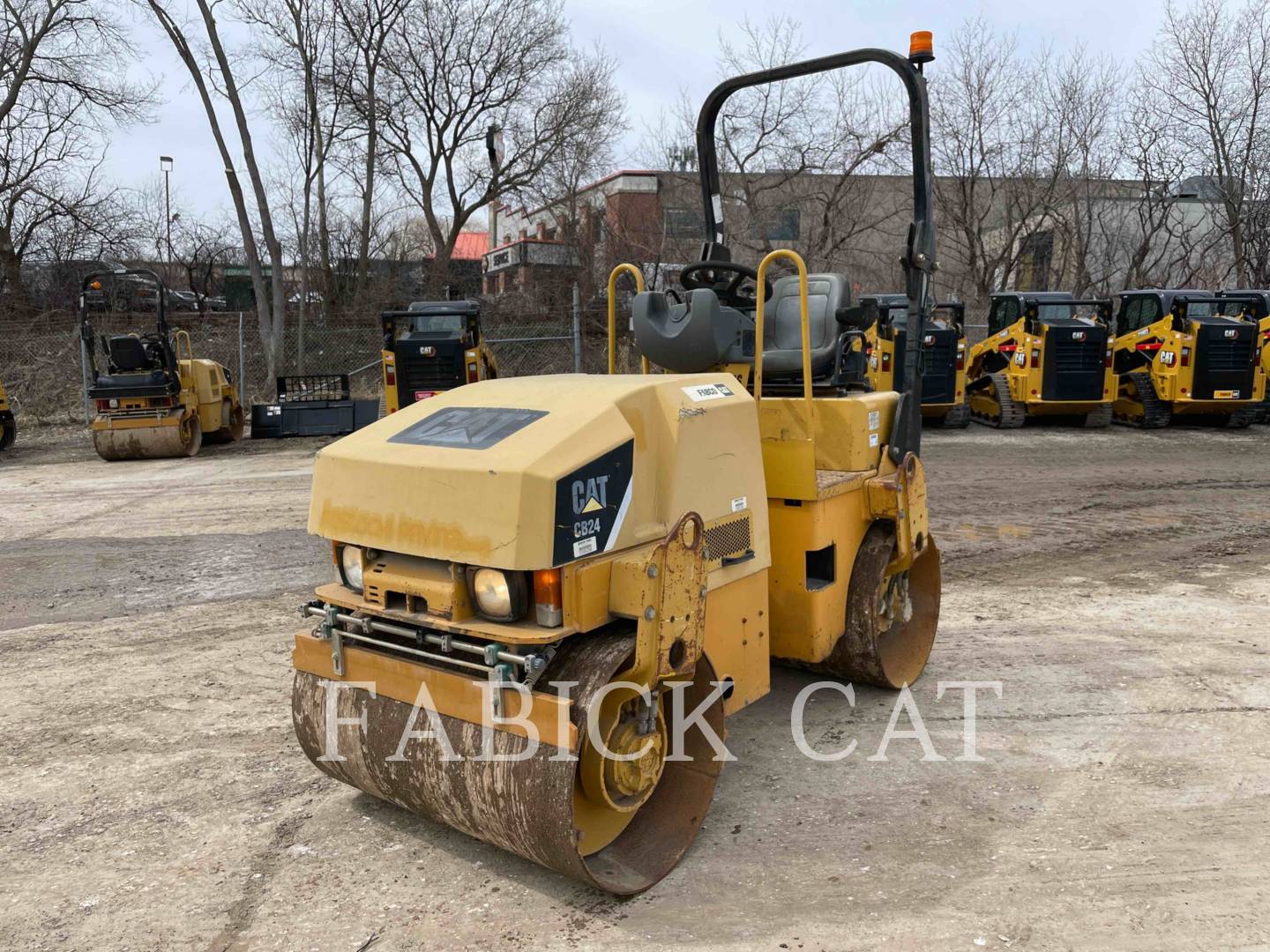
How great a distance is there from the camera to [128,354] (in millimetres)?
13875

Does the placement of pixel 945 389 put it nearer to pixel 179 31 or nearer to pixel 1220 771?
pixel 1220 771

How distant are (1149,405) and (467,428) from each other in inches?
607

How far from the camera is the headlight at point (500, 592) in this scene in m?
3.06

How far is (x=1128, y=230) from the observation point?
1064 inches

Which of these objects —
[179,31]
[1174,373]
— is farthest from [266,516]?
[179,31]

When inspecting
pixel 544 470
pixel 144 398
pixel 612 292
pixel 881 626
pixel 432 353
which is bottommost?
pixel 881 626

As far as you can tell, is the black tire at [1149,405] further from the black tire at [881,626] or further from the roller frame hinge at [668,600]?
the roller frame hinge at [668,600]

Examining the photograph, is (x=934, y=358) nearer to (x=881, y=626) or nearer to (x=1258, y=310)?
(x=1258, y=310)

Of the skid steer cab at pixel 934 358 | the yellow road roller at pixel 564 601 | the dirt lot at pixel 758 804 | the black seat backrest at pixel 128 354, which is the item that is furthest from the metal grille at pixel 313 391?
the yellow road roller at pixel 564 601

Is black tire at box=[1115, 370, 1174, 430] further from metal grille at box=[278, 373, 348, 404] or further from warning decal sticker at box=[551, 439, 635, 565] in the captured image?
warning decal sticker at box=[551, 439, 635, 565]

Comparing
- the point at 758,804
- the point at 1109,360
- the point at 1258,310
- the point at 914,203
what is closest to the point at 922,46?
the point at 914,203

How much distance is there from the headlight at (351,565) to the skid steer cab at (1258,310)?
16.0 metres

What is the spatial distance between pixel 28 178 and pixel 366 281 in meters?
7.71

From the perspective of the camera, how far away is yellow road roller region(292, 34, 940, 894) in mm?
3012
